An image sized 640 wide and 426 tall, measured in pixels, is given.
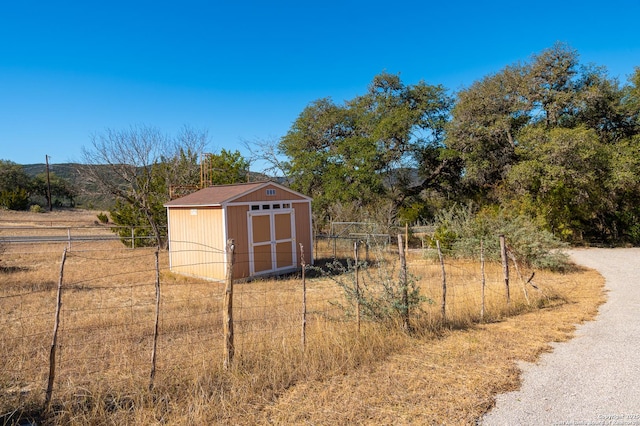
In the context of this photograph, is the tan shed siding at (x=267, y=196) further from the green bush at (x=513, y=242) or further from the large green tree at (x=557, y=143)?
the large green tree at (x=557, y=143)

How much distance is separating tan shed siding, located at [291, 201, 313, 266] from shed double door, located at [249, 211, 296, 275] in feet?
0.89

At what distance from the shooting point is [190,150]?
2005 centimetres

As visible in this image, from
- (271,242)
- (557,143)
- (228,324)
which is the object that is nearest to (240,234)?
(271,242)

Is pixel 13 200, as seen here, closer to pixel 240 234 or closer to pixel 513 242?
pixel 240 234

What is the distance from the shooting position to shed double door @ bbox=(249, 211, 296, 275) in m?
11.6

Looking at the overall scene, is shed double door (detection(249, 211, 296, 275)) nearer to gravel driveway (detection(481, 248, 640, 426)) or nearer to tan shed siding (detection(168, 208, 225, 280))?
tan shed siding (detection(168, 208, 225, 280))

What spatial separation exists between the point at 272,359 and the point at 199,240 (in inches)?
328

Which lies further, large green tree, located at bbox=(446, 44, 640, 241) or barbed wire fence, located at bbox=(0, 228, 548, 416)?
large green tree, located at bbox=(446, 44, 640, 241)

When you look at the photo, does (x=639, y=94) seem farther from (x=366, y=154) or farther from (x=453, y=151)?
(x=366, y=154)

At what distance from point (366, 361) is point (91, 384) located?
8.77ft

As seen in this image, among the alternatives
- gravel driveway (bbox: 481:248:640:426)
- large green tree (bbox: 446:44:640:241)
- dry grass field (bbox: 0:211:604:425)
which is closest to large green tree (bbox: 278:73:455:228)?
large green tree (bbox: 446:44:640:241)

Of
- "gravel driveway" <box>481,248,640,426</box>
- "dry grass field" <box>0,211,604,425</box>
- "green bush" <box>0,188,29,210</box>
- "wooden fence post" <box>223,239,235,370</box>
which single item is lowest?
"gravel driveway" <box>481,248,640,426</box>

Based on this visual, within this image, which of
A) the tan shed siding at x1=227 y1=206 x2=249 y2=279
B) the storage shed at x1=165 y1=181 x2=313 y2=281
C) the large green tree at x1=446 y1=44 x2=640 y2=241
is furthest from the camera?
the large green tree at x1=446 y1=44 x2=640 y2=241

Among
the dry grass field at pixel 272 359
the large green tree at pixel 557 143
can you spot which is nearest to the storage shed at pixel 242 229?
the dry grass field at pixel 272 359
